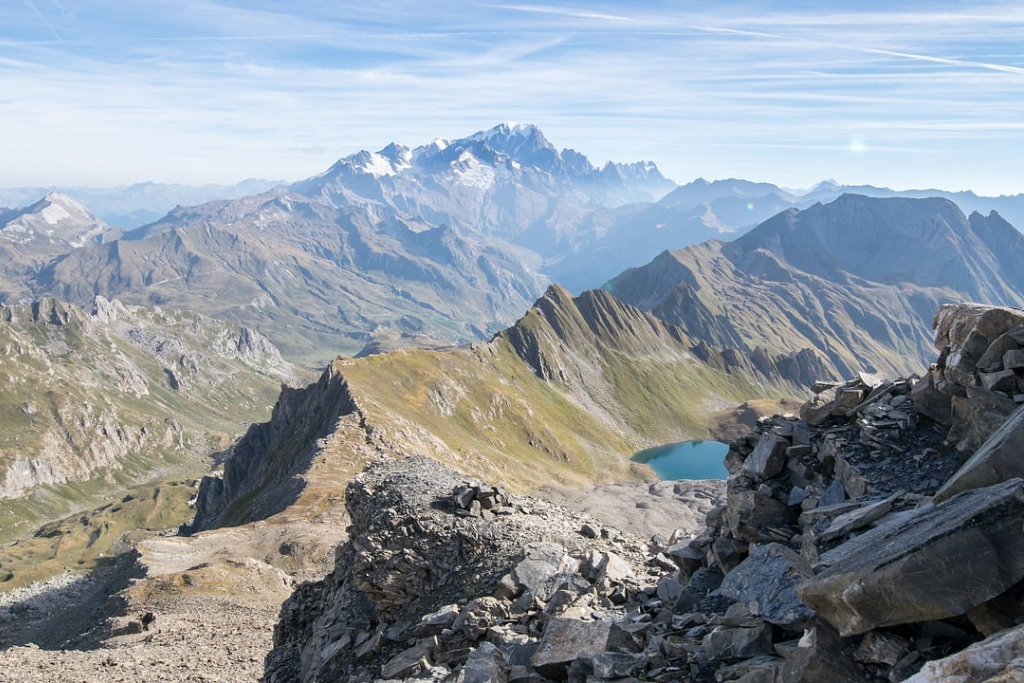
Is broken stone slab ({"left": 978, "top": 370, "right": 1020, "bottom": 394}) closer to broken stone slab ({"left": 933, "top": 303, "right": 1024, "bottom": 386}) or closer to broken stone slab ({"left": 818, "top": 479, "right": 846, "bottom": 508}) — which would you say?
broken stone slab ({"left": 933, "top": 303, "right": 1024, "bottom": 386})

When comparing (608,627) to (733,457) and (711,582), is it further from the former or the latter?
(733,457)

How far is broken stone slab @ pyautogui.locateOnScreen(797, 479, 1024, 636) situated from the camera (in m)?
11.7

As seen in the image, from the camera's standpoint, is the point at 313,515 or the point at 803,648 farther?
the point at 313,515

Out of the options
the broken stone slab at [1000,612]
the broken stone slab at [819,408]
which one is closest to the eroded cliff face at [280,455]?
the broken stone slab at [819,408]

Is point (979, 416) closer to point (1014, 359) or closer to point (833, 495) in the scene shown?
point (1014, 359)

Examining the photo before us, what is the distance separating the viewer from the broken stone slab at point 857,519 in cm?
1628

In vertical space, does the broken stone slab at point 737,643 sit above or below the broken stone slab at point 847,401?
below

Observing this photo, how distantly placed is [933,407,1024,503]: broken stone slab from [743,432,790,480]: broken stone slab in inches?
276

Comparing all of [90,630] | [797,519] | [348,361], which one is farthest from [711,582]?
[348,361]

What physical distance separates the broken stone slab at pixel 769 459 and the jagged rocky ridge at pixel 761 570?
0.21 feet

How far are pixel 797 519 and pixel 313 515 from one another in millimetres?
73578

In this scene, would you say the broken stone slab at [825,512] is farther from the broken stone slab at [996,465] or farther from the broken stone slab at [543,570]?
the broken stone slab at [543,570]

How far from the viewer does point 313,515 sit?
8281 centimetres

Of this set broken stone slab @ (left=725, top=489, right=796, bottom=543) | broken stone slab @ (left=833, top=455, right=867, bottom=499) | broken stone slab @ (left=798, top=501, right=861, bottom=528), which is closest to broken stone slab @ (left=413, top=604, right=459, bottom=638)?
broken stone slab @ (left=725, top=489, right=796, bottom=543)
